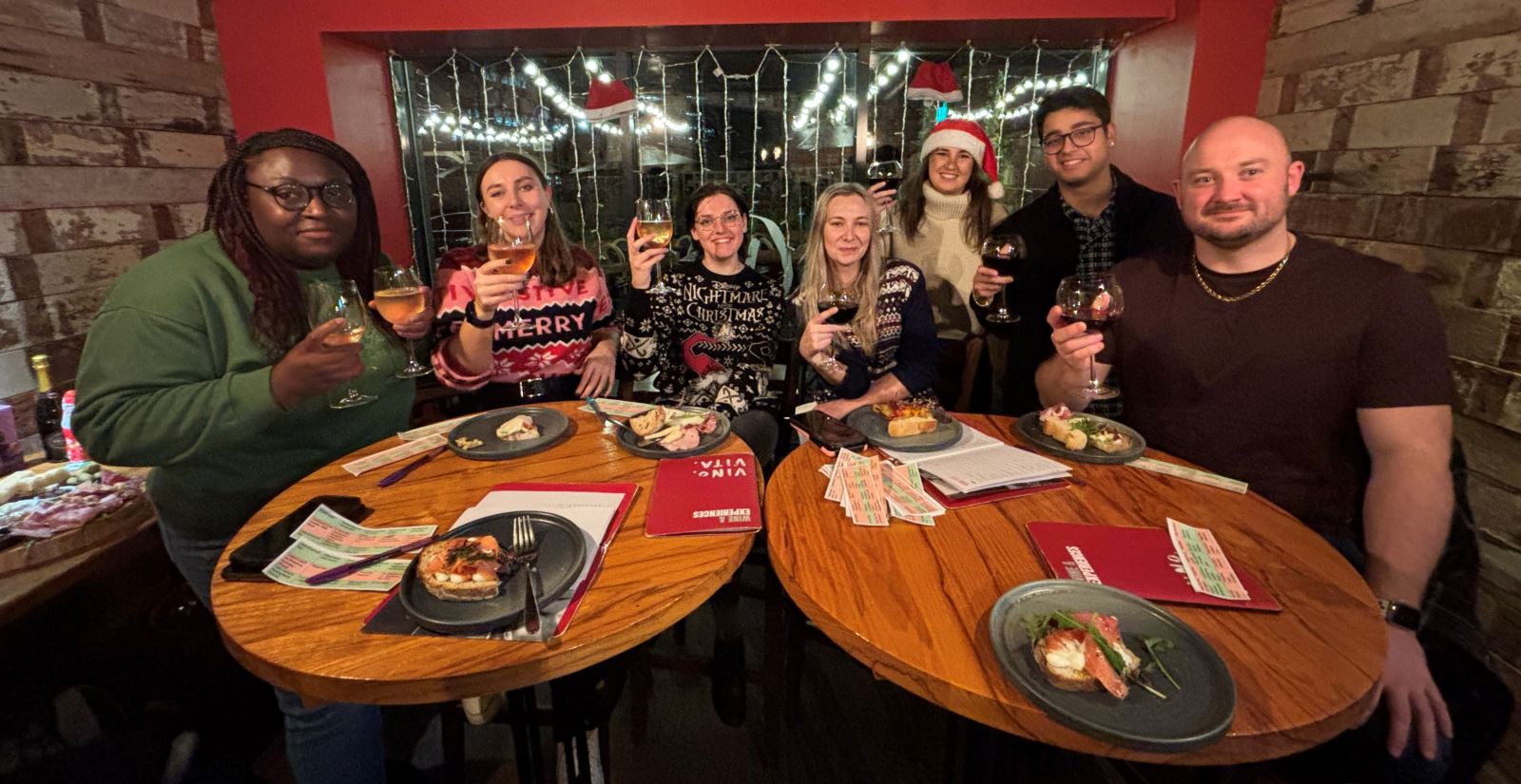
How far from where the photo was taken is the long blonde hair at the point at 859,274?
247cm

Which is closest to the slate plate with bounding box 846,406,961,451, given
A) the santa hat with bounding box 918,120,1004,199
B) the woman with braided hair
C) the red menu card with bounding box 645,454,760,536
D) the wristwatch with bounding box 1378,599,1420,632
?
the red menu card with bounding box 645,454,760,536

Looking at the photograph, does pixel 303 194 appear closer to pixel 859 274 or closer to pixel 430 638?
pixel 430 638

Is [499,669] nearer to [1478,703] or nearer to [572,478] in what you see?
[572,478]

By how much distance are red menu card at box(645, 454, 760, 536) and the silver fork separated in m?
0.21

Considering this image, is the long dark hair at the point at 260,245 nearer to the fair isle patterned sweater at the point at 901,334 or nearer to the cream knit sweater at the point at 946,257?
the fair isle patterned sweater at the point at 901,334

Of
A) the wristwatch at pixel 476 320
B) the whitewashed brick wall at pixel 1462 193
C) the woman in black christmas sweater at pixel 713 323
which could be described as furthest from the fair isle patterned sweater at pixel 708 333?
the whitewashed brick wall at pixel 1462 193

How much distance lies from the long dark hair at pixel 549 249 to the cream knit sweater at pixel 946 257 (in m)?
1.58

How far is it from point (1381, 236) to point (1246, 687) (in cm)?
229

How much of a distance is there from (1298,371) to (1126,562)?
0.95 meters

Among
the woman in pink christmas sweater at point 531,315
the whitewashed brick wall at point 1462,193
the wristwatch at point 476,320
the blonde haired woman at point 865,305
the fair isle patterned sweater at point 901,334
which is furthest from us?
the fair isle patterned sweater at point 901,334

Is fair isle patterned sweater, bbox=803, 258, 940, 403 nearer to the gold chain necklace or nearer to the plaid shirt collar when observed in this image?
the plaid shirt collar

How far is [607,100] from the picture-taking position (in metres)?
3.66

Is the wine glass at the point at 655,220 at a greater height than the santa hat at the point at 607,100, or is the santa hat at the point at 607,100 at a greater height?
the santa hat at the point at 607,100

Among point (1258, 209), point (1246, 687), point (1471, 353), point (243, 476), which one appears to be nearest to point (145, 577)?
point (243, 476)
